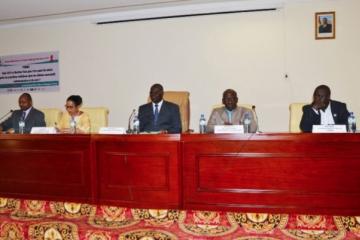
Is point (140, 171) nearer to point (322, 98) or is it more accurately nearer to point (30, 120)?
point (322, 98)

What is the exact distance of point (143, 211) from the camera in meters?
2.45

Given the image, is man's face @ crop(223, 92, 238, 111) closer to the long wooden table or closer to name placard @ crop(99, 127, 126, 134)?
the long wooden table

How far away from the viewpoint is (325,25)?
421cm

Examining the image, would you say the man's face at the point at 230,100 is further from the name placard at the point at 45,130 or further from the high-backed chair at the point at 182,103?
the name placard at the point at 45,130

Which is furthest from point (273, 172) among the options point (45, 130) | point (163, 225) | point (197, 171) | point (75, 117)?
point (75, 117)

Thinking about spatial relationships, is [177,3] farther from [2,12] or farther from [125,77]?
[2,12]

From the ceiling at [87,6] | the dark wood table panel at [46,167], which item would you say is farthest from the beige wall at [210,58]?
the dark wood table panel at [46,167]

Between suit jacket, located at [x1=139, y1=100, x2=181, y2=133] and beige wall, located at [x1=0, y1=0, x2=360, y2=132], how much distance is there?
1216 millimetres

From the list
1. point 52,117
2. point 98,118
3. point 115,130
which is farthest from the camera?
point 52,117

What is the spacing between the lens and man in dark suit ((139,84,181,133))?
3.49 meters

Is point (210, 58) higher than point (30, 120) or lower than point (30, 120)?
higher

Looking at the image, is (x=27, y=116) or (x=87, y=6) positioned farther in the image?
(x=87, y=6)

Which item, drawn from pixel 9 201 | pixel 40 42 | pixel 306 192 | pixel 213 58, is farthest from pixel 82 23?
pixel 306 192

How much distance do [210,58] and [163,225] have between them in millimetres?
2829
